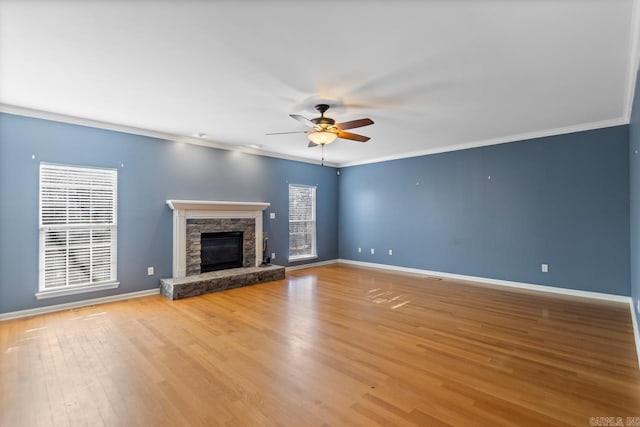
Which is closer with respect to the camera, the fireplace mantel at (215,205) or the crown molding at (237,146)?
the crown molding at (237,146)

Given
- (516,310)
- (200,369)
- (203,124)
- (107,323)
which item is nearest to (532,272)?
(516,310)

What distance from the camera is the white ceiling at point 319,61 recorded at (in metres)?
2.08

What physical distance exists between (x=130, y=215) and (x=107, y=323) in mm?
1807

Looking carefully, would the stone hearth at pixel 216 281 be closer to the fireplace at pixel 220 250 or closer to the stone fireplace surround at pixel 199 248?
the stone fireplace surround at pixel 199 248

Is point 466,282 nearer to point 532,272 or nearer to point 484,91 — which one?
point 532,272

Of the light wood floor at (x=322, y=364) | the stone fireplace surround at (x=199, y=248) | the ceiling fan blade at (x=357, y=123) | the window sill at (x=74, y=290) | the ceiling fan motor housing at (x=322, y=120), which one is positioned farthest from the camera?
the stone fireplace surround at (x=199, y=248)

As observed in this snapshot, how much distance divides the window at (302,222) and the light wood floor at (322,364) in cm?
297

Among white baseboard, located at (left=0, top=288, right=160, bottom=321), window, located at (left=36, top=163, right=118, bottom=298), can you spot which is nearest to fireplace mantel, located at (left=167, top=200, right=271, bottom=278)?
white baseboard, located at (left=0, top=288, right=160, bottom=321)

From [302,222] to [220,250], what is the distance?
2297 millimetres

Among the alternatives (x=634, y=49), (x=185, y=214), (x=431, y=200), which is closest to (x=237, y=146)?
(x=185, y=214)

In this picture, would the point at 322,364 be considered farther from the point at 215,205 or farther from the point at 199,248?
the point at 215,205

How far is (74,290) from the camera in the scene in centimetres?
430

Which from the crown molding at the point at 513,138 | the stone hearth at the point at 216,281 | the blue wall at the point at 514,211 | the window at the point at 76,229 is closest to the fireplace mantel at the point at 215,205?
the window at the point at 76,229

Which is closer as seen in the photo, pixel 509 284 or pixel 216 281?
pixel 216 281
